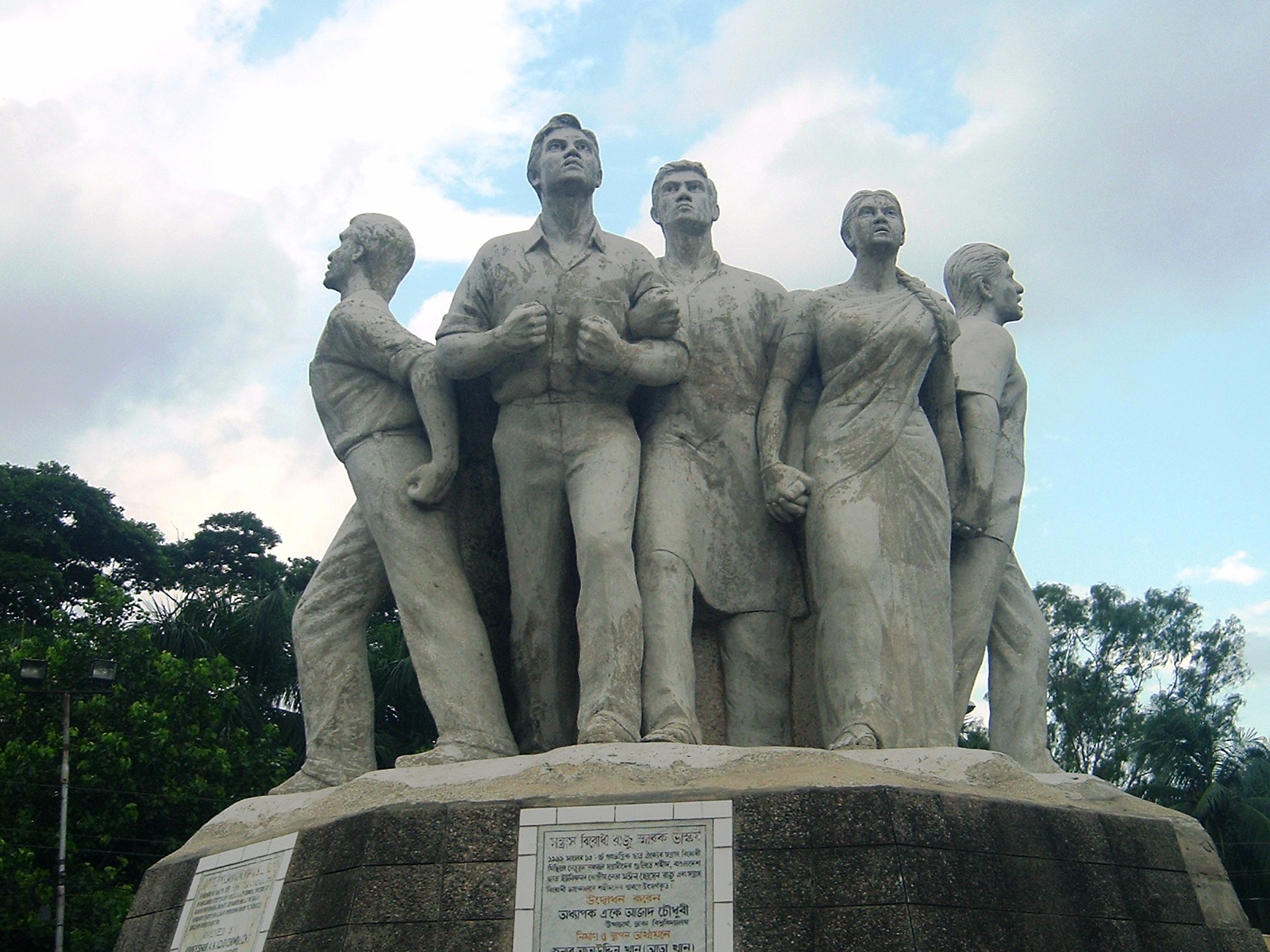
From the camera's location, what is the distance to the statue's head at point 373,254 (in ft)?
26.5

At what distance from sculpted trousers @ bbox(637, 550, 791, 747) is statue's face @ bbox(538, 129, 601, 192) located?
1.95m

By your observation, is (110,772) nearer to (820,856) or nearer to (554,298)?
(554,298)

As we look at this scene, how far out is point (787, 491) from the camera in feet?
23.2

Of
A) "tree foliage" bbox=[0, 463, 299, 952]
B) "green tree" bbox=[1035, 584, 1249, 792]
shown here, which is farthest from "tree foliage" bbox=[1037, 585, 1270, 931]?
"tree foliage" bbox=[0, 463, 299, 952]

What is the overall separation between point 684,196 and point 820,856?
3.84 m

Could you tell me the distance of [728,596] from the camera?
7.18 m

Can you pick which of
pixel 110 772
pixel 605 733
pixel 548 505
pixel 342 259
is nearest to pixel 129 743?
pixel 110 772

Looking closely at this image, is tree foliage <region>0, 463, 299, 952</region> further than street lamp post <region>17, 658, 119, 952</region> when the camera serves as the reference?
Yes

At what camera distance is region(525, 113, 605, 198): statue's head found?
7.43 meters

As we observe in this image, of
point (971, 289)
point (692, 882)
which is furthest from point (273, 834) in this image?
point (971, 289)

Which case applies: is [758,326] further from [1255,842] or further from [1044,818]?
[1255,842]

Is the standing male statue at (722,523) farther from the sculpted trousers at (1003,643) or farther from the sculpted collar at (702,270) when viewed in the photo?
the sculpted trousers at (1003,643)

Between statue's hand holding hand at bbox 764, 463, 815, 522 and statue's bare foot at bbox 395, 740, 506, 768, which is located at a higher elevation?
statue's hand holding hand at bbox 764, 463, 815, 522

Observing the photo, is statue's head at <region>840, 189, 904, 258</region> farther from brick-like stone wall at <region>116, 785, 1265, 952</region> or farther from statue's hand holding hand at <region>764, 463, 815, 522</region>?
brick-like stone wall at <region>116, 785, 1265, 952</region>
